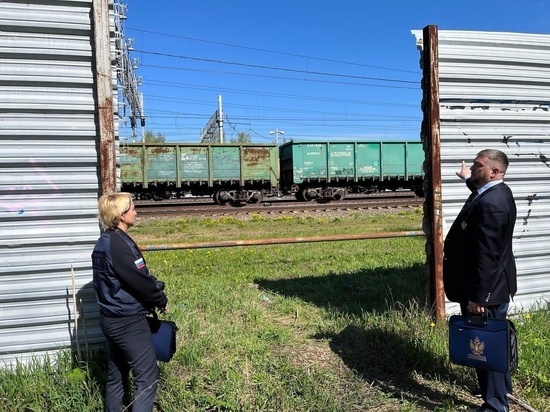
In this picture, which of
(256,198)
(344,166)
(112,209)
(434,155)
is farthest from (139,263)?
(344,166)

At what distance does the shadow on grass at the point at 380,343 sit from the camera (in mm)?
3834

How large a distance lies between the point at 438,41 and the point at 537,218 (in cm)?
227

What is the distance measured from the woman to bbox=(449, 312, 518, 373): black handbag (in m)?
2.08

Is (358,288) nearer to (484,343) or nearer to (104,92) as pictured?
(484,343)

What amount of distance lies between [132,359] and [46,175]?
1.66 m

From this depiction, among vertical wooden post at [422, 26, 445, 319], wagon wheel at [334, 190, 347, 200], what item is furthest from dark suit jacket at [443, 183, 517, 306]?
wagon wheel at [334, 190, 347, 200]

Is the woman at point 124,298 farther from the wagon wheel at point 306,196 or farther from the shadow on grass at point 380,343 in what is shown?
the wagon wheel at point 306,196

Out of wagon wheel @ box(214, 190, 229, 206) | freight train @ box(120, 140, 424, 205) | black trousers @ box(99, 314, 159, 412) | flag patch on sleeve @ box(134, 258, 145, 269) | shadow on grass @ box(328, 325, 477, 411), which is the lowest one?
shadow on grass @ box(328, 325, 477, 411)

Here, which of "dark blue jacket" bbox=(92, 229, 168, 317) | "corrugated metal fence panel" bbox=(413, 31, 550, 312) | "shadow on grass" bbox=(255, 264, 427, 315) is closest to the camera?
"dark blue jacket" bbox=(92, 229, 168, 317)

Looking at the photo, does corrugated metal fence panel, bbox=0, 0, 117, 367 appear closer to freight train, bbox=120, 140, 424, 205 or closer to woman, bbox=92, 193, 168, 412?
woman, bbox=92, 193, 168, 412

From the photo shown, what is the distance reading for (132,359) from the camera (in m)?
3.04

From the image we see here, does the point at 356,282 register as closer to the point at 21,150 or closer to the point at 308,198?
the point at 21,150

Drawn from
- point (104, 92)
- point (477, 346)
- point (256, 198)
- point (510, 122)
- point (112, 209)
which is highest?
point (104, 92)

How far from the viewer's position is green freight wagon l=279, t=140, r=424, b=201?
81.3 ft
